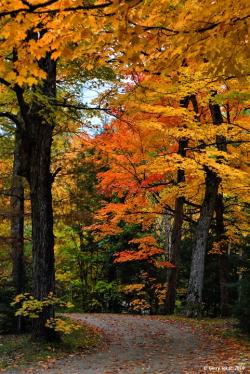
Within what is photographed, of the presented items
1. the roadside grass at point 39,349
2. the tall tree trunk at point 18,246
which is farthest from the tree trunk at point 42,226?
the tall tree trunk at point 18,246

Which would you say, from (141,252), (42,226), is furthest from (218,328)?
(42,226)

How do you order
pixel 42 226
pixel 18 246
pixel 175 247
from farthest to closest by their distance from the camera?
1. pixel 175 247
2. pixel 18 246
3. pixel 42 226

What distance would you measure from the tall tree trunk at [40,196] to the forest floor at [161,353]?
164 cm

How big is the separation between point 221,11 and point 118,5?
1.28 meters

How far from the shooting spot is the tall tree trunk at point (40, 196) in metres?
9.79

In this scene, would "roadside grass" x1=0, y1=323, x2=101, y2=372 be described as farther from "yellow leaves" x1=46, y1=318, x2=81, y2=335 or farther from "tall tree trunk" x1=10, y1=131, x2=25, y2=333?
"tall tree trunk" x1=10, y1=131, x2=25, y2=333

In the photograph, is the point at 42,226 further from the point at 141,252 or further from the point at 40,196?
the point at 141,252

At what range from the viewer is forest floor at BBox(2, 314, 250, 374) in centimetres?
731

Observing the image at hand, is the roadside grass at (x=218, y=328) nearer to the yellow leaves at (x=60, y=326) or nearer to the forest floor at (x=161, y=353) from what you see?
the forest floor at (x=161, y=353)

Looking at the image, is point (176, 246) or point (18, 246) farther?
point (176, 246)

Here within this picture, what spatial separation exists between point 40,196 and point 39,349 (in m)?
3.56

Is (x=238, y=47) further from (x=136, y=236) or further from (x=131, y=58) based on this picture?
(x=136, y=236)

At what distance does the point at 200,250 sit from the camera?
15023mm

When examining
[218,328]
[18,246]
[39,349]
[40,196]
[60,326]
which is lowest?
[218,328]
